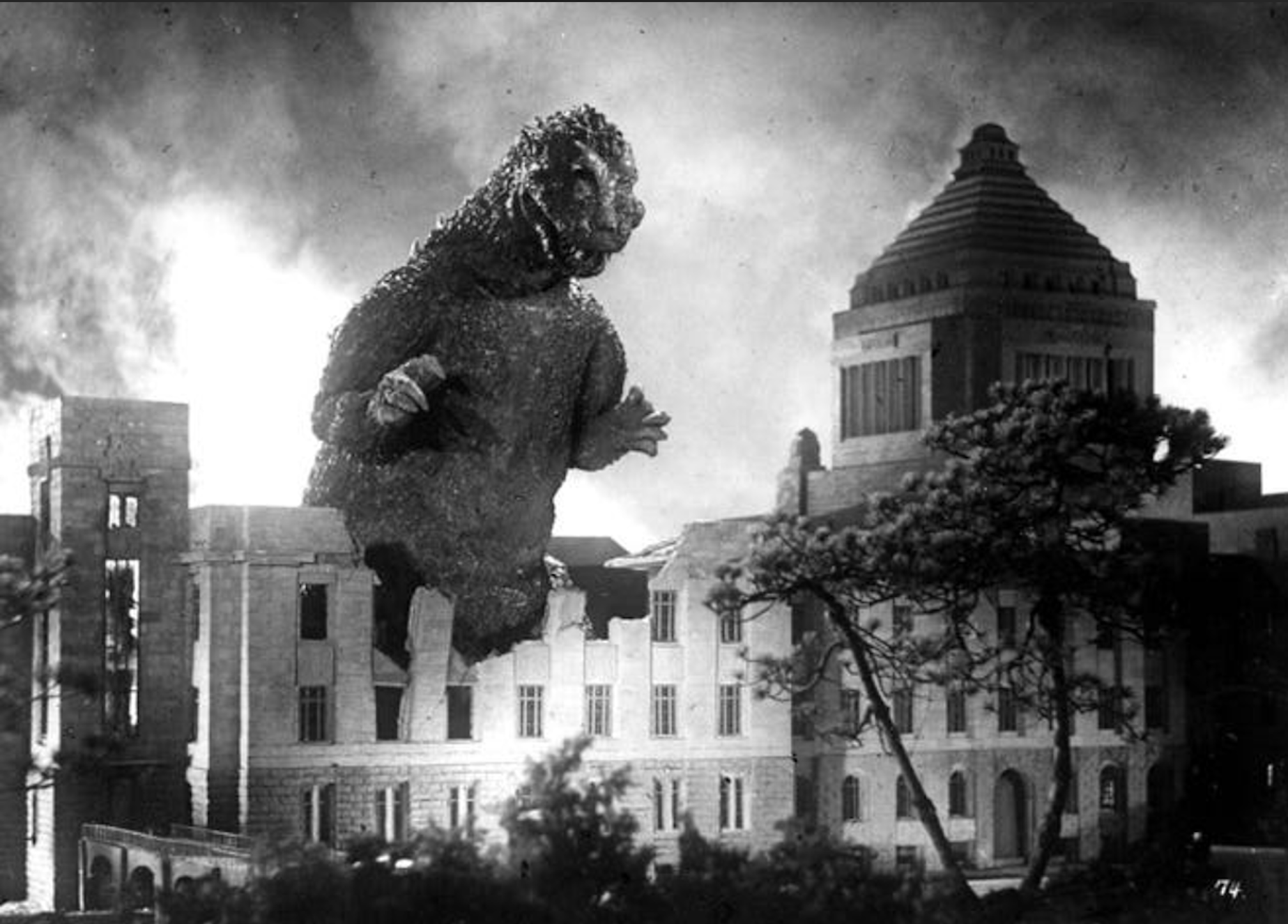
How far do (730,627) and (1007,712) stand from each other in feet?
2.83

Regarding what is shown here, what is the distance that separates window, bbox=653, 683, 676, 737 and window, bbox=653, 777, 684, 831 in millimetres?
135

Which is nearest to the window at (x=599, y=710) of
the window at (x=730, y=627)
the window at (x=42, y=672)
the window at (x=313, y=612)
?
the window at (x=730, y=627)

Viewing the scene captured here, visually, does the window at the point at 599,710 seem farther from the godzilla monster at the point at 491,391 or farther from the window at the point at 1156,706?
the window at the point at 1156,706

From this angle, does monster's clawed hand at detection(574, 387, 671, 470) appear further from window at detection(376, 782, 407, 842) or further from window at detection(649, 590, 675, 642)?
window at detection(376, 782, 407, 842)

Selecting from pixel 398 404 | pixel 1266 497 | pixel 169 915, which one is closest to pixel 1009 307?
pixel 1266 497

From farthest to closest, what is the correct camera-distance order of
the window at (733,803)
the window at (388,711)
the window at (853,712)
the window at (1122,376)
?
1. the window at (1122,376)
2. the window at (853,712)
3. the window at (733,803)
4. the window at (388,711)

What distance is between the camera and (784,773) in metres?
5.41

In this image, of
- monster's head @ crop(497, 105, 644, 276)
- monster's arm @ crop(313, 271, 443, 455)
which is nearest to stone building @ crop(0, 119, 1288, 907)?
monster's arm @ crop(313, 271, 443, 455)

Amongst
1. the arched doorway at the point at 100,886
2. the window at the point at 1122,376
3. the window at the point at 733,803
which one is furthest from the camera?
the window at the point at 1122,376

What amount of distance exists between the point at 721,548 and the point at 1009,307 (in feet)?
3.52

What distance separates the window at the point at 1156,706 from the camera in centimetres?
585

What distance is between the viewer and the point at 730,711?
210 inches

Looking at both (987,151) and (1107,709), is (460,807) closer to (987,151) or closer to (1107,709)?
(1107,709)

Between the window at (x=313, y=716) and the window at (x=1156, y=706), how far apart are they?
7.84 feet
